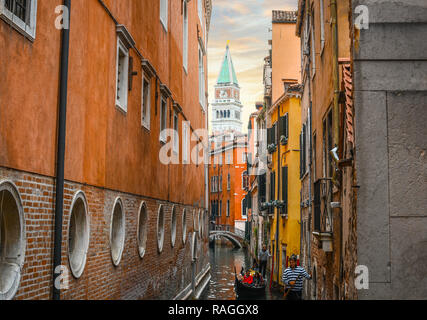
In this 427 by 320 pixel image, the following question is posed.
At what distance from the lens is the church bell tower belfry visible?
138375mm

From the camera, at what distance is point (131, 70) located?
987 cm

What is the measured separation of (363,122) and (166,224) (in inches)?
333

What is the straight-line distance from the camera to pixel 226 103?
139 m

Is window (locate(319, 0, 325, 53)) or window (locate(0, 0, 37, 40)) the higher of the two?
window (locate(319, 0, 325, 53))

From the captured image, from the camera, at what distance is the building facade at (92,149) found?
5306 millimetres

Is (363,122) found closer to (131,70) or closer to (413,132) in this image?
(413,132)

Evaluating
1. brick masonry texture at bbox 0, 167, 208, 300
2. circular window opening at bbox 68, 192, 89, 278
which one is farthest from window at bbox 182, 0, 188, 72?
circular window opening at bbox 68, 192, 89, 278

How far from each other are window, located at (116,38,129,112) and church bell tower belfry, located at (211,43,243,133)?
127180 mm

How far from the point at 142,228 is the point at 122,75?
3.22 meters

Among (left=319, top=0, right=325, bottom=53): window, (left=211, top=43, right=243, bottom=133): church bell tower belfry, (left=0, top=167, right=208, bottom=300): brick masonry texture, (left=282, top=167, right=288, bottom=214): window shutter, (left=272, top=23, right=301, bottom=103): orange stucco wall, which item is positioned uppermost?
(left=211, top=43, right=243, bottom=133): church bell tower belfry

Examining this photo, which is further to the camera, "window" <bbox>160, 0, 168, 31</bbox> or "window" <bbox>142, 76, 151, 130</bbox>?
"window" <bbox>160, 0, 168, 31</bbox>

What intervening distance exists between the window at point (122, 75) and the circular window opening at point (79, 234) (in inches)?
101

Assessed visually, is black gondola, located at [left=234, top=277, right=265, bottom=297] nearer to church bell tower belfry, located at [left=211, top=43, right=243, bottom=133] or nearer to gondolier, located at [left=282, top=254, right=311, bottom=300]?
gondolier, located at [left=282, top=254, right=311, bottom=300]
